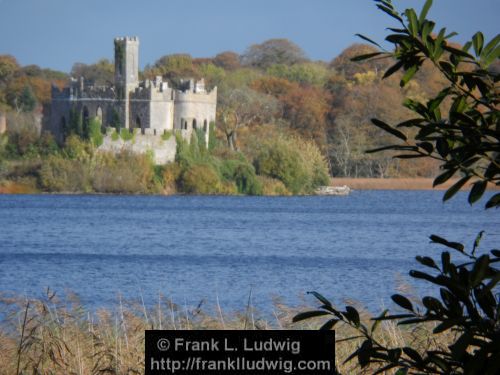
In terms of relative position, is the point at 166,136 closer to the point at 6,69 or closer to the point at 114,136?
the point at 114,136

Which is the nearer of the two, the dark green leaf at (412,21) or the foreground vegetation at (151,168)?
the dark green leaf at (412,21)

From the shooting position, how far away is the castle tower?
153 feet

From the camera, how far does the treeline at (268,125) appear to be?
4572 centimetres

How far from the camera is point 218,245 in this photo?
26.6 meters

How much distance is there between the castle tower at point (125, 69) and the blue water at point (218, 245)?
4.23 m

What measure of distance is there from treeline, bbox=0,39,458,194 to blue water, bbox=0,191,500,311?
1316 millimetres

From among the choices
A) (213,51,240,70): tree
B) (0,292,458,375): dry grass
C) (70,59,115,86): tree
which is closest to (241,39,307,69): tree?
(213,51,240,70): tree

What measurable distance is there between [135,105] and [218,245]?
20.7 metres

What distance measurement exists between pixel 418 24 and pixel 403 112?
2086 inches

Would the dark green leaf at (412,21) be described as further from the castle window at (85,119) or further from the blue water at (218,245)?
the castle window at (85,119)

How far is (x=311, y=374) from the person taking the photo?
301cm

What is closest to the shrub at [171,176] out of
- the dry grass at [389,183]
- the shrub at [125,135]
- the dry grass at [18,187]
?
the shrub at [125,135]

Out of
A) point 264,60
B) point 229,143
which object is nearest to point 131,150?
point 229,143

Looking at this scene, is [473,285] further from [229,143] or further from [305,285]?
[229,143]
